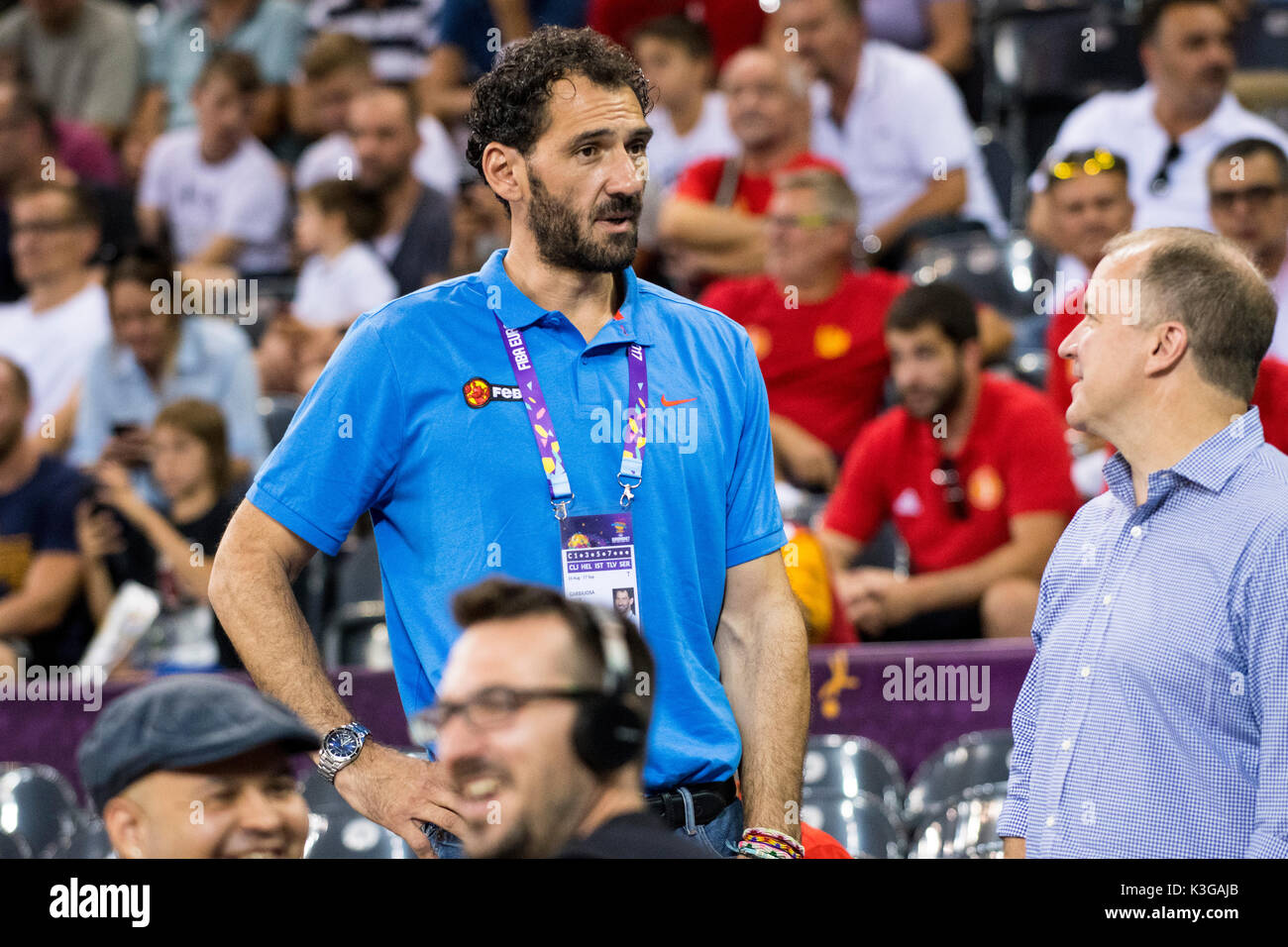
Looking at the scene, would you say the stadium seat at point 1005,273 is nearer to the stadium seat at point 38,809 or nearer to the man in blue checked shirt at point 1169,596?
the stadium seat at point 38,809

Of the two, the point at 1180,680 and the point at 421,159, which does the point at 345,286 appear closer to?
the point at 421,159

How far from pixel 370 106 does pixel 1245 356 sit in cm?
537

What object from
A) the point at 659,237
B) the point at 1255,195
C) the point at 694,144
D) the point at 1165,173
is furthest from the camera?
the point at 694,144

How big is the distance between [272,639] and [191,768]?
2.19 ft

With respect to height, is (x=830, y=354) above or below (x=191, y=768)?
above

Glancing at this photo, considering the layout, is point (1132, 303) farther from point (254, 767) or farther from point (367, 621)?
point (367, 621)

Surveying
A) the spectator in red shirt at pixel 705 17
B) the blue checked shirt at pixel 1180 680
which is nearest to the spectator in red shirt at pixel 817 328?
the spectator in red shirt at pixel 705 17

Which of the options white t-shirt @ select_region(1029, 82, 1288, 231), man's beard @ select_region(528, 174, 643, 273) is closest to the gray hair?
man's beard @ select_region(528, 174, 643, 273)

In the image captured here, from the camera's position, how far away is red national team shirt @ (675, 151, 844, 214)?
263 inches

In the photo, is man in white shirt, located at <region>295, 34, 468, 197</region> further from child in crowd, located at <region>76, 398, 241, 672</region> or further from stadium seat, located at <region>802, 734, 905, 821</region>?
stadium seat, located at <region>802, 734, 905, 821</region>

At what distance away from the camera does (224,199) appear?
8008mm

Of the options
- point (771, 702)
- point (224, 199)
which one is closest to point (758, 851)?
point (771, 702)

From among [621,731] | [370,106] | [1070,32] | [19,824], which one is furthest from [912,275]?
[621,731]
